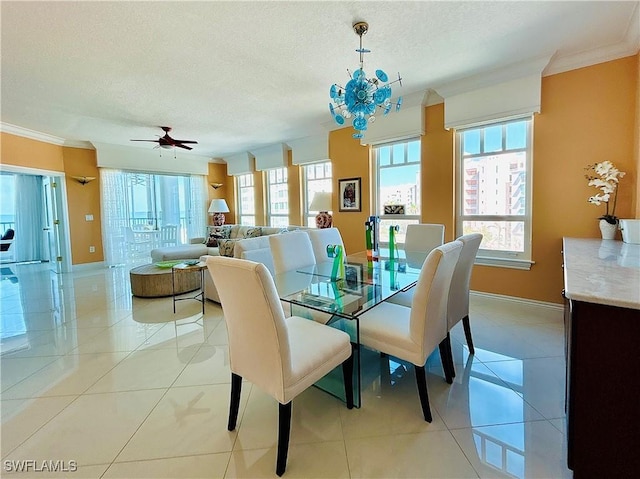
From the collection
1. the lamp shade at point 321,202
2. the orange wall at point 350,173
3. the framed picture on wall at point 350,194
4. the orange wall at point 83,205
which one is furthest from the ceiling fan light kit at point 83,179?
the framed picture on wall at point 350,194

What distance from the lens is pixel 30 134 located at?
202 inches

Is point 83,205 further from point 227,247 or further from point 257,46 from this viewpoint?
point 257,46

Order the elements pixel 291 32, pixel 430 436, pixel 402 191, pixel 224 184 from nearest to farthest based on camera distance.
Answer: pixel 430 436 < pixel 291 32 < pixel 402 191 < pixel 224 184

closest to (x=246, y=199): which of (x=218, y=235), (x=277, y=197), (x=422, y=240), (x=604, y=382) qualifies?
(x=277, y=197)

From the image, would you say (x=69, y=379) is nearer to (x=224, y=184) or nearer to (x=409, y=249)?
(x=409, y=249)

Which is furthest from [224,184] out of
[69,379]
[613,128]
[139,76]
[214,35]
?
[613,128]

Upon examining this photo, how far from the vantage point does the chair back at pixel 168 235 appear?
23.8 feet

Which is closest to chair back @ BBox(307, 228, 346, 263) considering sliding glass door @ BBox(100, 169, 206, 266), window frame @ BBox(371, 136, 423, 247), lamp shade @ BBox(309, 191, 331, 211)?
lamp shade @ BBox(309, 191, 331, 211)

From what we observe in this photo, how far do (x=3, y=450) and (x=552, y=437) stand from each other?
2922mm

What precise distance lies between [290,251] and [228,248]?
2.07m

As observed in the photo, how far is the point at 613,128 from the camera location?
2.82m

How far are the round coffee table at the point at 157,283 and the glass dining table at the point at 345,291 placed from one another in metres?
2.32

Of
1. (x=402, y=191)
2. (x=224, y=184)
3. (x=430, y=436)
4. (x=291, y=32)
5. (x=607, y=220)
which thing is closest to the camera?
(x=430, y=436)

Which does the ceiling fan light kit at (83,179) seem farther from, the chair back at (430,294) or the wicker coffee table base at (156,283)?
the chair back at (430,294)
